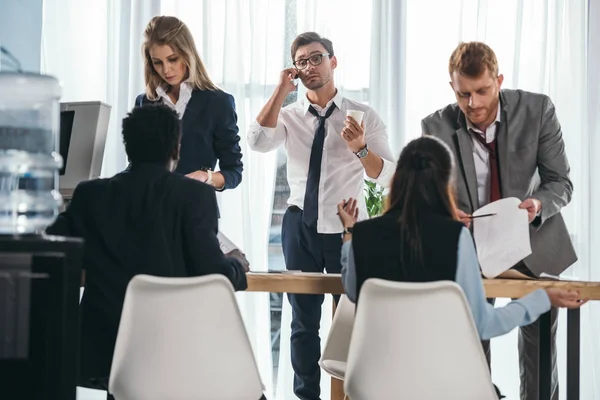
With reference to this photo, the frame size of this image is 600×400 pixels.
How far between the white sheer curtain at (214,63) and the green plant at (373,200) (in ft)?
1.88

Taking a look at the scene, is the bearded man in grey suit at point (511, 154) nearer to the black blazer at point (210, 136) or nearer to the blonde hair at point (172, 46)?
the black blazer at point (210, 136)

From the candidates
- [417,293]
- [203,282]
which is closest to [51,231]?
[203,282]

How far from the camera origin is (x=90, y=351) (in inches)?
86.0

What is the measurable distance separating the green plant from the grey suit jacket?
961mm

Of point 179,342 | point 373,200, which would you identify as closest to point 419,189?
point 179,342

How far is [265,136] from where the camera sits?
3.38 m

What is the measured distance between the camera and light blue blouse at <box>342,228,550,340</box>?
2.05m

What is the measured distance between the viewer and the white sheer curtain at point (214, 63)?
412cm

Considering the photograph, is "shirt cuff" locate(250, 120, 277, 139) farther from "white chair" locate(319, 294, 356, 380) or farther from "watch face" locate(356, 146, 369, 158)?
"white chair" locate(319, 294, 356, 380)

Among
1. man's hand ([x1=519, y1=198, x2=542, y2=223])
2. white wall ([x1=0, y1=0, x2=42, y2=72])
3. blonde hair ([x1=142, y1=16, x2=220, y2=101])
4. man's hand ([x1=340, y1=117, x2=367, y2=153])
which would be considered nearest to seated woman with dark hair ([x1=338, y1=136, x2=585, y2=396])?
man's hand ([x1=519, y1=198, x2=542, y2=223])

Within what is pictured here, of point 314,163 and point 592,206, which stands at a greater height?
point 314,163

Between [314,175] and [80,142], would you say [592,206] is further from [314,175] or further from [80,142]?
[80,142]

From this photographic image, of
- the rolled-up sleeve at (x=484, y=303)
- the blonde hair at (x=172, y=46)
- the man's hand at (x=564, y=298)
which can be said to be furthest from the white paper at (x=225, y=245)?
the man's hand at (x=564, y=298)

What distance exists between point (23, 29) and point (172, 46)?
43.4 inches
